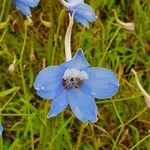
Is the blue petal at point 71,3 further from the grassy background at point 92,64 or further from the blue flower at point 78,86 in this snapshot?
the grassy background at point 92,64

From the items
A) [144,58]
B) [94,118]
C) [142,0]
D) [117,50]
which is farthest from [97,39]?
[94,118]

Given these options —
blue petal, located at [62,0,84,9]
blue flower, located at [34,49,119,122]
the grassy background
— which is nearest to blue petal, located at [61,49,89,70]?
blue flower, located at [34,49,119,122]

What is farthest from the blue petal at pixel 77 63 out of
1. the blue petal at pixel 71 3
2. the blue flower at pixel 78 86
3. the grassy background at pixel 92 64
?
the grassy background at pixel 92 64

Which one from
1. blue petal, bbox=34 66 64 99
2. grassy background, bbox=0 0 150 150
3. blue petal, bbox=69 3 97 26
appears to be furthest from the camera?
grassy background, bbox=0 0 150 150

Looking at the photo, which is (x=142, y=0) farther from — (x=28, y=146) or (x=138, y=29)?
(x=28, y=146)

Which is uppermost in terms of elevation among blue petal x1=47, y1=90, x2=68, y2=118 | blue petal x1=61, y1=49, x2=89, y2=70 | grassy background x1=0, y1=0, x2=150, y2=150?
blue petal x1=61, y1=49, x2=89, y2=70

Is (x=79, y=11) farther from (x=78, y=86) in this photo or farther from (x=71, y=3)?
(x=78, y=86)

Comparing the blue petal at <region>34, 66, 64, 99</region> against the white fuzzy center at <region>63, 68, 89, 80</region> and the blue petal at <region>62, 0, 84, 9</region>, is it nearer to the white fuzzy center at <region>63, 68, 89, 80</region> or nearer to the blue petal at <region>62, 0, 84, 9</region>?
the white fuzzy center at <region>63, 68, 89, 80</region>

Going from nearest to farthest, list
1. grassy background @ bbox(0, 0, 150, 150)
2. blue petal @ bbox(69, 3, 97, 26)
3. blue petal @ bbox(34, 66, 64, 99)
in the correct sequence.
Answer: blue petal @ bbox(34, 66, 64, 99) < blue petal @ bbox(69, 3, 97, 26) < grassy background @ bbox(0, 0, 150, 150)

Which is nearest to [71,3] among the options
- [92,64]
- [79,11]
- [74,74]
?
[79,11]

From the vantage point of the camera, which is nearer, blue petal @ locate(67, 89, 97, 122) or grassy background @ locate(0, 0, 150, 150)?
blue petal @ locate(67, 89, 97, 122)
